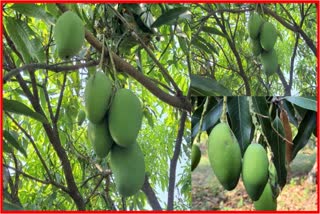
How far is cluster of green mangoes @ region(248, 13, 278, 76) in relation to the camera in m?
1.34

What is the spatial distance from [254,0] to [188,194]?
1.99 ft

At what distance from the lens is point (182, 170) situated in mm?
1677

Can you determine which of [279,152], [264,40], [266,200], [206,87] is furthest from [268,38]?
[266,200]

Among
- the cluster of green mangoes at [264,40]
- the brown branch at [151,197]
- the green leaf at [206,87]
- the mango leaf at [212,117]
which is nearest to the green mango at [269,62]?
the cluster of green mangoes at [264,40]

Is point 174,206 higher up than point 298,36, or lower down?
lower down

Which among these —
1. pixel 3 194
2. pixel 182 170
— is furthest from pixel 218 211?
pixel 3 194

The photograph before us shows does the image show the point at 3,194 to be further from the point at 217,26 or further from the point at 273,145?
the point at 217,26

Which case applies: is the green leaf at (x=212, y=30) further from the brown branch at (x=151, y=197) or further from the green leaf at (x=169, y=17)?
the brown branch at (x=151, y=197)

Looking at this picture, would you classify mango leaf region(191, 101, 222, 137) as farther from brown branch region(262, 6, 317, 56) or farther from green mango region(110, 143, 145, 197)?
brown branch region(262, 6, 317, 56)

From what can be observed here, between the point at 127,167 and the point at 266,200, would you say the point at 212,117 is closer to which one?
the point at 266,200

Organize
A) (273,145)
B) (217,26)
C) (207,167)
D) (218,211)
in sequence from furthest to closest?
(217,26) → (218,211) → (207,167) → (273,145)

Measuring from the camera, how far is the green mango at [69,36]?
0.92 m

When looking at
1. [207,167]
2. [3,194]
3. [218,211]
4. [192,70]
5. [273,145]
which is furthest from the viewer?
[192,70]

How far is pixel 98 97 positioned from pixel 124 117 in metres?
0.05
